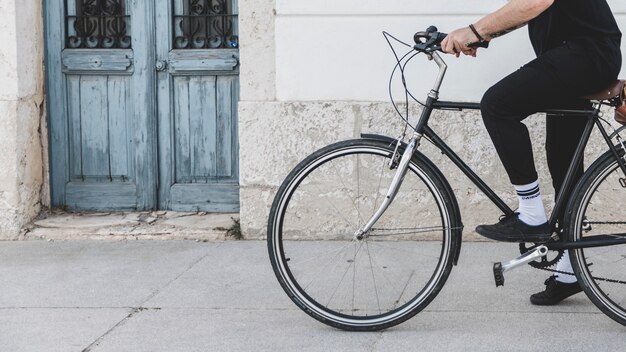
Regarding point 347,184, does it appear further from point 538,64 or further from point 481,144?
point 538,64

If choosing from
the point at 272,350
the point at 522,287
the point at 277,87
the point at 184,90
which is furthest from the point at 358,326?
the point at 184,90

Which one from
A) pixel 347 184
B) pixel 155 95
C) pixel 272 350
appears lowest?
pixel 272 350

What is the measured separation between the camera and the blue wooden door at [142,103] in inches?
273

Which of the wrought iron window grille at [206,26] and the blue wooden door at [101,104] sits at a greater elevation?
the wrought iron window grille at [206,26]

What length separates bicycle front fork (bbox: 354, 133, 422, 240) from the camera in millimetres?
4316

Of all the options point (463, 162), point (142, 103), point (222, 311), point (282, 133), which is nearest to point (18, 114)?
point (142, 103)

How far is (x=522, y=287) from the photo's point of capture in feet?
17.1

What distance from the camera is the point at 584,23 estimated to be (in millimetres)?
4250

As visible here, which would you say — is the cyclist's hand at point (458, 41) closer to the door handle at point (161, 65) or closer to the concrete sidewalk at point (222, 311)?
the concrete sidewalk at point (222, 311)

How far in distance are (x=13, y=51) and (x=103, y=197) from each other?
1.15m

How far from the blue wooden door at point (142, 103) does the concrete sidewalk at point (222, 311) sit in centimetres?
87

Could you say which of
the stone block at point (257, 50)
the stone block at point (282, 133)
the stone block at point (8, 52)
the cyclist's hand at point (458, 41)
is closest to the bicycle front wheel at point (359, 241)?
the stone block at point (282, 133)

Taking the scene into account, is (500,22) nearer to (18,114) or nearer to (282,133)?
(282,133)

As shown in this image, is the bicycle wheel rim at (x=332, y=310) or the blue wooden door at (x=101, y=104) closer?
the bicycle wheel rim at (x=332, y=310)
